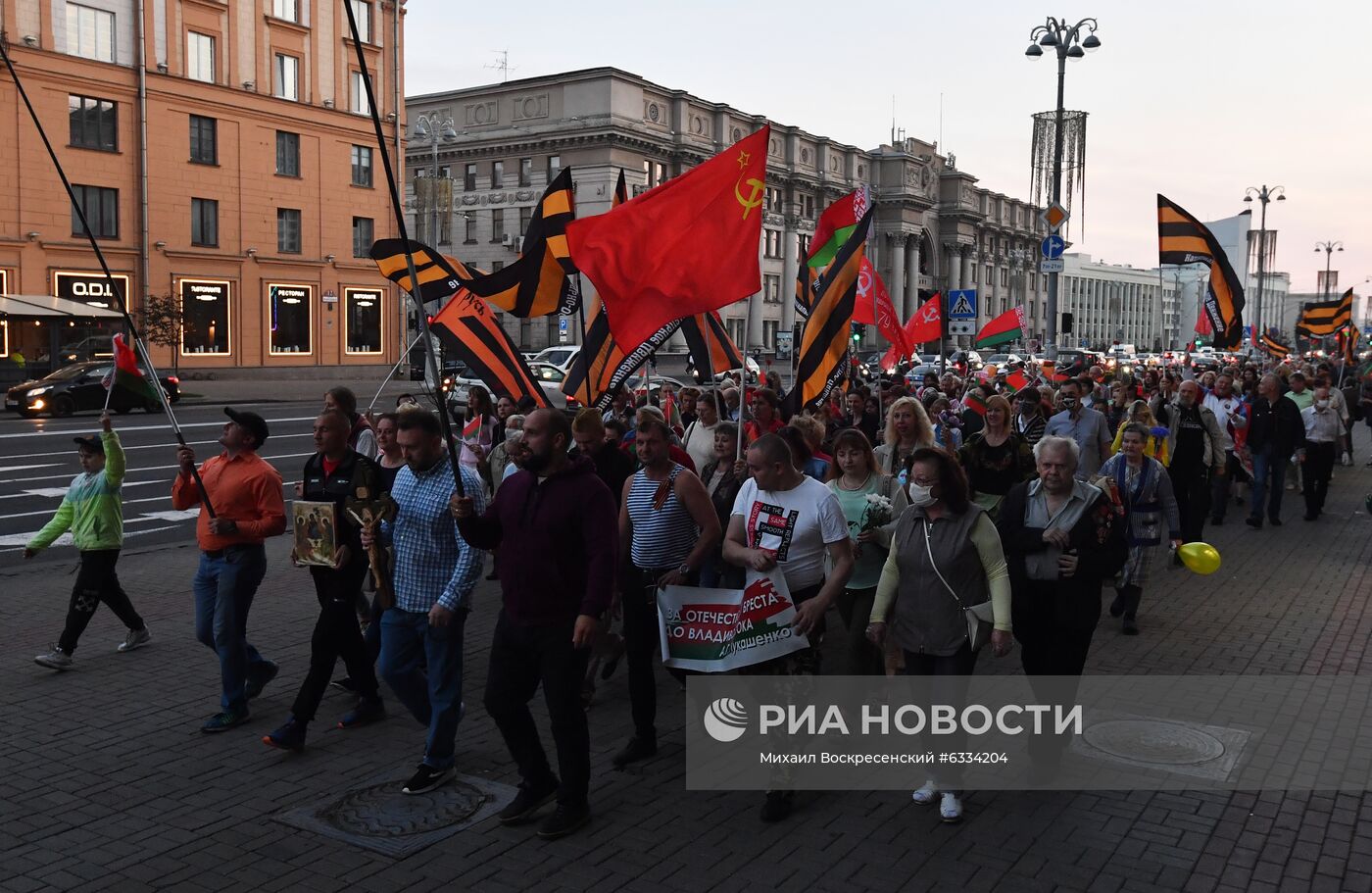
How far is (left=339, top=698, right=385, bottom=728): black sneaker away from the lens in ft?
22.5

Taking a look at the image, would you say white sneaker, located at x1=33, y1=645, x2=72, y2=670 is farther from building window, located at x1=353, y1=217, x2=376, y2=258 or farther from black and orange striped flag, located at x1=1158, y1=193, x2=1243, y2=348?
building window, located at x1=353, y1=217, x2=376, y2=258

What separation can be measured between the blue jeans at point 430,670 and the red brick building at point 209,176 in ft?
109

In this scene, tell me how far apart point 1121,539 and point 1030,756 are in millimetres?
1206

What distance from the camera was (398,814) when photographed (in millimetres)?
5559

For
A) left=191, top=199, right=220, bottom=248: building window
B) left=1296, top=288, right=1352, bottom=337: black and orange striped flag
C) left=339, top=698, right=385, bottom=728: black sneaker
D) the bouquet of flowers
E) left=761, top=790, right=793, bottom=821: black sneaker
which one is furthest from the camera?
left=191, top=199, right=220, bottom=248: building window

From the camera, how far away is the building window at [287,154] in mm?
47625

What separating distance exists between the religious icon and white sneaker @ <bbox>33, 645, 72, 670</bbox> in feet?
8.17

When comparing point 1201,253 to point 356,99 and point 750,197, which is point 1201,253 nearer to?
point 750,197

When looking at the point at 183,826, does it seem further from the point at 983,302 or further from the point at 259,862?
the point at 983,302

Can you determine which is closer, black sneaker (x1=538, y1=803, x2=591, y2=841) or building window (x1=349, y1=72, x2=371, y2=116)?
black sneaker (x1=538, y1=803, x2=591, y2=841)


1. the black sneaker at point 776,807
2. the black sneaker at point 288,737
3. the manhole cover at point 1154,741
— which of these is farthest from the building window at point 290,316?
the black sneaker at point 776,807

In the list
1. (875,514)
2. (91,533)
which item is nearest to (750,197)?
(875,514)

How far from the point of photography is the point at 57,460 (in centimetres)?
2023

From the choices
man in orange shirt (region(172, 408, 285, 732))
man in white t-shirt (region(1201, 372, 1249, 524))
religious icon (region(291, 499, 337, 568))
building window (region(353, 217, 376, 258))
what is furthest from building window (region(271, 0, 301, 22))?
religious icon (region(291, 499, 337, 568))
